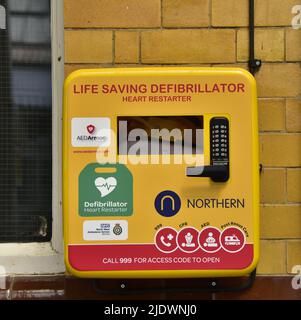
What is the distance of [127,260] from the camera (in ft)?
7.45

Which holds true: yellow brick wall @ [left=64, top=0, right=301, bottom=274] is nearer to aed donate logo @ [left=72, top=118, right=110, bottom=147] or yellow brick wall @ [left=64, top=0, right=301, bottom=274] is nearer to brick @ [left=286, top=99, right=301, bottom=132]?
brick @ [left=286, top=99, right=301, bottom=132]

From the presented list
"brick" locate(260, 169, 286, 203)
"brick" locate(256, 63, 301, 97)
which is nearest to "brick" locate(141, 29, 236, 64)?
"brick" locate(256, 63, 301, 97)

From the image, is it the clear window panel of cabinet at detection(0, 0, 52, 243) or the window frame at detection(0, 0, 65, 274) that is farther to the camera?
the clear window panel of cabinet at detection(0, 0, 52, 243)

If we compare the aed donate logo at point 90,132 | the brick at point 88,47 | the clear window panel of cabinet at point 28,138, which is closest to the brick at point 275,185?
the aed donate logo at point 90,132

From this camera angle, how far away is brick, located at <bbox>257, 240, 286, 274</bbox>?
262 centimetres

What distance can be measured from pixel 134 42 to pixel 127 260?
3.43ft

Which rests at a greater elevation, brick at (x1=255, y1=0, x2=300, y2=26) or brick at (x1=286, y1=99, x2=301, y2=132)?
brick at (x1=255, y1=0, x2=300, y2=26)

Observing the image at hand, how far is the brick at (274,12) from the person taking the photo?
8.57 feet

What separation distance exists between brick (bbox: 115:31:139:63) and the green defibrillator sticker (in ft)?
2.05

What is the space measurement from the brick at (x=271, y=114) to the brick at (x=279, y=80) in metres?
0.04

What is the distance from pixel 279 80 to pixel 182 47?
0.50 meters

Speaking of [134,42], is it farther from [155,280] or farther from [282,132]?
[155,280]

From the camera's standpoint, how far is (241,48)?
2605 millimetres

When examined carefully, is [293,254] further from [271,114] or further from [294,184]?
[271,114]
